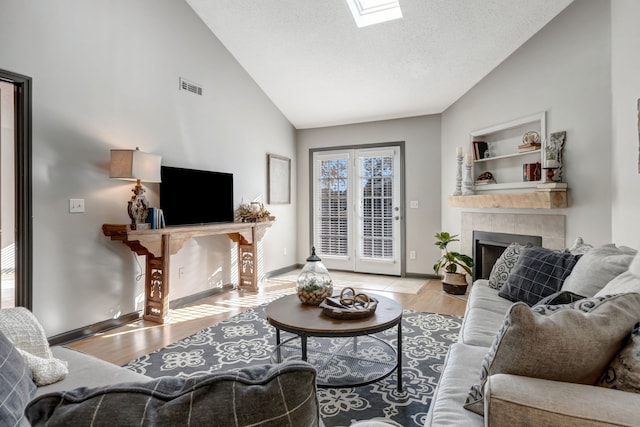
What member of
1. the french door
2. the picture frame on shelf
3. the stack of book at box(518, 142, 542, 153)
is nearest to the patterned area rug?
the stack of book at box(518, 142, 542, 153)

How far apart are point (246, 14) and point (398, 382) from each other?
12.6 ft

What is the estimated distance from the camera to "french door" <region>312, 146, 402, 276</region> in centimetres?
556

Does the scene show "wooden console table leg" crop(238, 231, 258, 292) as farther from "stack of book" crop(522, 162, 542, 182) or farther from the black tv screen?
"stack of book" crop(522, 162, 542, 182)

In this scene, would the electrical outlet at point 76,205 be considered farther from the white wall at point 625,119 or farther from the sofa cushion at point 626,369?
the white wall at point 625,119

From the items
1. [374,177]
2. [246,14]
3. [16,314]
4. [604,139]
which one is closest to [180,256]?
[16,314]

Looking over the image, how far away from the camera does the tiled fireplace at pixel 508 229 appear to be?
3428 mm

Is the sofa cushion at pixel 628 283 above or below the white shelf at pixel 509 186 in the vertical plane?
below

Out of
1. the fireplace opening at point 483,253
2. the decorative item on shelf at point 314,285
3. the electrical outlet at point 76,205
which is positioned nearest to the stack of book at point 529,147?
the fireplace opening at point 483,253

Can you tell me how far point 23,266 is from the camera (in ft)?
8.73

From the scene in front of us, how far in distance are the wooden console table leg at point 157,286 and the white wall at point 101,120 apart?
0.14 meters

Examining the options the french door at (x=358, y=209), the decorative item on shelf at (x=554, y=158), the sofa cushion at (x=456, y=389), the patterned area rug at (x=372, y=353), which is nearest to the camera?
the sofa cushion at (x=456, y=389)

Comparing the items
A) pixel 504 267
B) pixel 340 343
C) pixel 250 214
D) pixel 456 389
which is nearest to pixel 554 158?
pixel 504 267

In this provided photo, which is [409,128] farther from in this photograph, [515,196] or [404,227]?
[515,196]

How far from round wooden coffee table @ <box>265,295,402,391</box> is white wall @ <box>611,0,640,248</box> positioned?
1.82 metres
